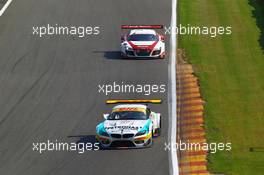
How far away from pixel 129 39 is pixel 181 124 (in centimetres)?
897

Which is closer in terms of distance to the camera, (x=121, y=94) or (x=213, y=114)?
(x=213, y=114)

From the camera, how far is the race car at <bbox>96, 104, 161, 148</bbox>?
76.9 ft

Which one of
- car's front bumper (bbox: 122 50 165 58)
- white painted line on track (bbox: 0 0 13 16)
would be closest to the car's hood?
car's front bumper (bbox: 122 50 165 58)

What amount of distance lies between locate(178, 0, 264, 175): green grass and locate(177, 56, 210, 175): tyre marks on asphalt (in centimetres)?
27

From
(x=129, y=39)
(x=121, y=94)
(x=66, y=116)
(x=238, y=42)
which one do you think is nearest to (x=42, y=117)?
(x=66, y=116)

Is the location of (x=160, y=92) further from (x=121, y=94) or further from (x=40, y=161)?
(x=40, y=161)

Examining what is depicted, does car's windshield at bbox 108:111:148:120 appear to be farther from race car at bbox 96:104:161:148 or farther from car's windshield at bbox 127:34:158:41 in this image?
car's windshield at bbox 127:34:158:41

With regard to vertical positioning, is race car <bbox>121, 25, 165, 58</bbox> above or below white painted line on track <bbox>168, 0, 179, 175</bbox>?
above

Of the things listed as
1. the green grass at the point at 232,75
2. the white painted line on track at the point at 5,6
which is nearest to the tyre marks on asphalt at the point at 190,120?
the green grass at the point at 232,75

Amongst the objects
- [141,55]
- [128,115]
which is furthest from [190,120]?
[141,55]

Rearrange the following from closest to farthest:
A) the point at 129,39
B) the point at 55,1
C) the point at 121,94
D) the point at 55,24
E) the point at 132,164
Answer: the point at 132,164 < the point at 121,94 < the point at 129,39 < the point at 55,24 < the point at 55,1

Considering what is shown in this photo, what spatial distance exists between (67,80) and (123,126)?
7540 millimetres

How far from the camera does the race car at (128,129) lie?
923 inches

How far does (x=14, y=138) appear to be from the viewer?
81.5 ft
